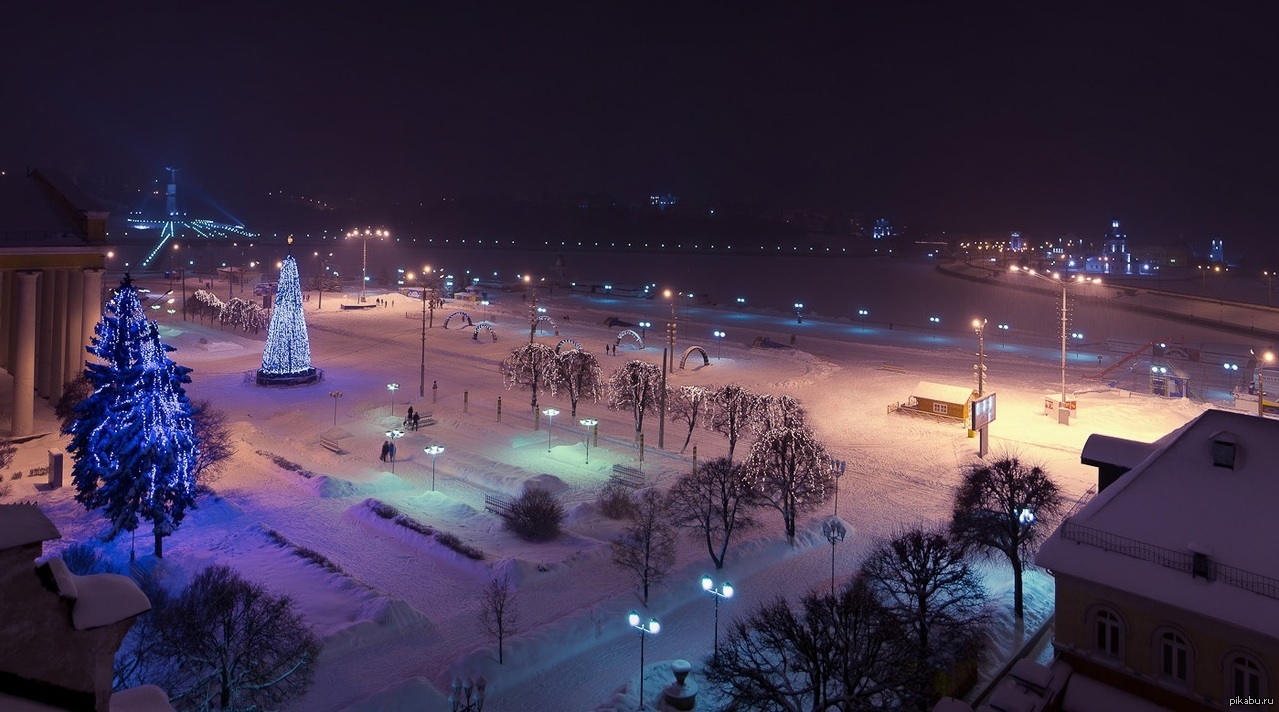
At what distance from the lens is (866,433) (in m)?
30.4

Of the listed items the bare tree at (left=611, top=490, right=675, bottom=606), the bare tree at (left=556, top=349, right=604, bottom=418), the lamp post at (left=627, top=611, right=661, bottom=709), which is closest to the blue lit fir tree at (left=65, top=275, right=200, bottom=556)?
the bare tree at (left=611, top=490, right=675, bottom=606)

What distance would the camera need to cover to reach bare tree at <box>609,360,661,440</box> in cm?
2967

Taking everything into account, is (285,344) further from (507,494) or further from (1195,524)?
(1195,524)

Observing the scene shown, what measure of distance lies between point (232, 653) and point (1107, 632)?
41.4 ft

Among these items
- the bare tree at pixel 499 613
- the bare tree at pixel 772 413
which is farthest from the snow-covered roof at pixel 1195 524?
the bare tree at pixel 772 413

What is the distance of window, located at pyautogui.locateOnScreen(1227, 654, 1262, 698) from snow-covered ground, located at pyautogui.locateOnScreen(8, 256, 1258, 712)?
17.5 feet

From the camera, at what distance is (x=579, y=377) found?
32188 millimetres

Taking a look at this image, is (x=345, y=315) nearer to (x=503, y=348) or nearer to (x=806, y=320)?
(x=503, y=348)

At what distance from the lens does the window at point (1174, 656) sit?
1080 centimetres

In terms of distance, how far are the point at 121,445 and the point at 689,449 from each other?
54.9 feet

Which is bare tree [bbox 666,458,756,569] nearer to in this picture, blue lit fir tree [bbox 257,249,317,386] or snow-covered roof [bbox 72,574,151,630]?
snow-covered roof [bbox 72,574,151,630]

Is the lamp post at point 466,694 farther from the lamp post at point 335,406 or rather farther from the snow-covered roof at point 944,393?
the snow-covered roof at point 944,393

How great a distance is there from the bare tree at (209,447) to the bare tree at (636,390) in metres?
13.2

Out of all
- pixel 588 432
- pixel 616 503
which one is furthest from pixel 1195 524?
pixel 588 432
